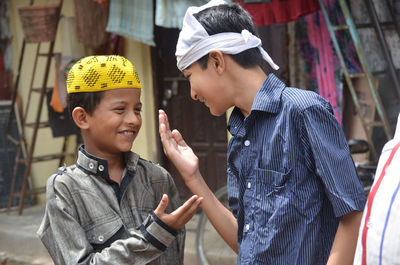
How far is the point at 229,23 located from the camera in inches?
72.7

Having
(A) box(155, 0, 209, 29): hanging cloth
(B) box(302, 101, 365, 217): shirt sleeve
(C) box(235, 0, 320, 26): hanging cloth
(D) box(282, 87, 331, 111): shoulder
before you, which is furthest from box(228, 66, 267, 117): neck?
(A) box(155, 0, 209, 29): hanging cloth

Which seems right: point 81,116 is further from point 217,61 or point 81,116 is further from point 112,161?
point 217,61

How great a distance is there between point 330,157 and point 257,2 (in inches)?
124

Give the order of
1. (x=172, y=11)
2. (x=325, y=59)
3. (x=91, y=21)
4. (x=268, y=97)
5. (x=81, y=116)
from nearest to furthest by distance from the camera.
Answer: (x=268, y=97), (x=81, y=116), (x=325, y=59), (x=172, y=11), (x=91, y=21)

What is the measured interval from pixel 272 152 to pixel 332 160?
18cm

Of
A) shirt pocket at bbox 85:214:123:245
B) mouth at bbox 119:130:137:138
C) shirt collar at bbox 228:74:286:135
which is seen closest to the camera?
shirt collar at bbox 228:74:286:135

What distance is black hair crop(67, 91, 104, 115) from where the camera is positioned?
2134 millimetres

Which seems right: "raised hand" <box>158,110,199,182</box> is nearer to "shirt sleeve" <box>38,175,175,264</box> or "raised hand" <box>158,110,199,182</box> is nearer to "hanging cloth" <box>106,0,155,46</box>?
"shirt sleeve" <box>38,175,175,264</box>

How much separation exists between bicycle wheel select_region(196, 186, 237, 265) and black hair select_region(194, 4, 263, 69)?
356 centimetres

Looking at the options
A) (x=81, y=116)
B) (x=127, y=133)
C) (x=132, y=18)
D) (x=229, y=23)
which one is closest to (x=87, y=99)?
(x=81, y=116)

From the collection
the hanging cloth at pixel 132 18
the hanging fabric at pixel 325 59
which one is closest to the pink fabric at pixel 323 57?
the hanging fabric at pixel 325 59

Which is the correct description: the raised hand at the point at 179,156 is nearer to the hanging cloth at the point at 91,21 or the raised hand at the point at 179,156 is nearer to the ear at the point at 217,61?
the ear at the point at 217,61

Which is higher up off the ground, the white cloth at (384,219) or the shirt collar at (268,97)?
the shirt collar at (268,97)

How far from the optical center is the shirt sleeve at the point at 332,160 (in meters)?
1.65
